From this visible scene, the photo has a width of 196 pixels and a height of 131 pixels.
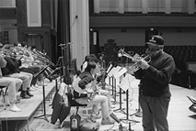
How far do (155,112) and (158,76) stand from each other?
0.55 metres

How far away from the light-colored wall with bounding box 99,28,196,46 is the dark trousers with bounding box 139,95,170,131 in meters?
11.8

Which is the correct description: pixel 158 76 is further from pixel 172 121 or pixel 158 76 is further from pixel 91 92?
pixel 172 121

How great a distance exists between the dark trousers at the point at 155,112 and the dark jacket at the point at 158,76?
0.28 feet

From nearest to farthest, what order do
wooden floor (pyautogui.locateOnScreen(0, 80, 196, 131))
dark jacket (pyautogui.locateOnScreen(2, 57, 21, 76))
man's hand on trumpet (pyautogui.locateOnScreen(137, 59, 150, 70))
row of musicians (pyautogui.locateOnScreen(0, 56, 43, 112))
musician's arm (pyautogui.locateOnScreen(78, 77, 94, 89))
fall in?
man's hand on trumpet (pyautogui.locateOnScreen(137, 59, 150, 70))
musician's arm (pyautogui.locateOnScreen(78, 77, 94, 89))
wooden floor (pyautogui.locateOnScreen(0, 80, 196, 131))
row of musicians (pyautogui.locateOnScreen(0, 56, 43, 112))
dark jacket (pyautogui.locateOnScreen(2, 57, 21, 76))

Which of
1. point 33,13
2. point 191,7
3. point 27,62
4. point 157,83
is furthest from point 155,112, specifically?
point 191,7

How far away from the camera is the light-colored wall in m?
16.0

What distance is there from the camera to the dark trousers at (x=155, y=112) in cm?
413

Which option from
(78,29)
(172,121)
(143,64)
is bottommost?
(172,121)

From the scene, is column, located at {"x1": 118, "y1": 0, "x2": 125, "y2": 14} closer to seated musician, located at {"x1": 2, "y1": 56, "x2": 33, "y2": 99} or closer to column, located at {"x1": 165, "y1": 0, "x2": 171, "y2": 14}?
column, located at {"x1": 165, "y1": 0, "x2": 171, "y2": 14}

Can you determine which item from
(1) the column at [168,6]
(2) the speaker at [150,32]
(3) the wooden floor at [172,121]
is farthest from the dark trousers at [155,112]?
(1) the column at [168,6]

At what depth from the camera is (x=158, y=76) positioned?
399 centimetres

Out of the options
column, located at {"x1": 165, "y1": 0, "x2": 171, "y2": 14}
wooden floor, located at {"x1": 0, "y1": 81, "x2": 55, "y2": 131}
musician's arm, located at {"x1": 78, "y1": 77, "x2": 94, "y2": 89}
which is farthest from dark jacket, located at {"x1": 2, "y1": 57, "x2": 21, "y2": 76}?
column, located at {"x1": 165, "y1": 0, "x2": 171, "y2": 14}

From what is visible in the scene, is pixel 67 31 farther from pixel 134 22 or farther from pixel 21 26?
pixel 134 22

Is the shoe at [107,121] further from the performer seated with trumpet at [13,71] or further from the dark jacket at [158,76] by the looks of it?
the performer seated with trumpet at [13,71]
